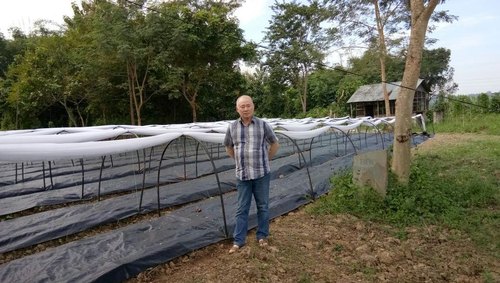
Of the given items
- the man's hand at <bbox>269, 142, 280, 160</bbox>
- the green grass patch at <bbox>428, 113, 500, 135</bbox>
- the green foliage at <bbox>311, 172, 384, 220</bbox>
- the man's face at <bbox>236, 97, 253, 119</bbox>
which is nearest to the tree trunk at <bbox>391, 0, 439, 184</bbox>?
the green foliage at <bbox>311, 172, 384, 220</bbox>

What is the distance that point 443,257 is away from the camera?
392cm

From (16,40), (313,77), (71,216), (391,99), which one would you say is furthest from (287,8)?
(71,216)

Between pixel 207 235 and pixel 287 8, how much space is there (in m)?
28.6

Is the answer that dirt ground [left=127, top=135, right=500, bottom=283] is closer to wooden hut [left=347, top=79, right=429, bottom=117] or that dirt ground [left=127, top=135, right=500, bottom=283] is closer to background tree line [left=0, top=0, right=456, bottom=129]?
background tree line [left=0, top=0, right=456, bottom=129]

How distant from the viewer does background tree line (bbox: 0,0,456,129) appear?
19.1m

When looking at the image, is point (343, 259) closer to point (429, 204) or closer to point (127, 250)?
point (429, 204)

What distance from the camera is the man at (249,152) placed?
149 inches

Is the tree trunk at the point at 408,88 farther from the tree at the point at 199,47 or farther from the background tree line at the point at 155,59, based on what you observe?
the tree at the point at 199,47

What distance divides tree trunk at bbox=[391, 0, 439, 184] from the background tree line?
951 centimetres

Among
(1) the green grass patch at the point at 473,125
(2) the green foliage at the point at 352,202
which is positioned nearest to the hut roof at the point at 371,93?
(1) the green grass patch at the point at 473,125

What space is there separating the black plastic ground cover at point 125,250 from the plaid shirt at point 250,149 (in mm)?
1122

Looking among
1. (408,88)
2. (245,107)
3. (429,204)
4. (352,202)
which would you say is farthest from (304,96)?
(245,107)

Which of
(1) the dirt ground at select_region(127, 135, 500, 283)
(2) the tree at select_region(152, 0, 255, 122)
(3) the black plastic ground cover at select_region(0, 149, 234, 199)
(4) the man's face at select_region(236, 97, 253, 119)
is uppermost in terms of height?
(2) the tree at select_region(152, 0, 255, 122)

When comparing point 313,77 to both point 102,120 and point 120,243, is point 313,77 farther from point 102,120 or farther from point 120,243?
point 120,243
